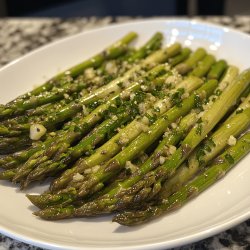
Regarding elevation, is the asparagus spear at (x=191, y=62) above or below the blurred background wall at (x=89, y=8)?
above

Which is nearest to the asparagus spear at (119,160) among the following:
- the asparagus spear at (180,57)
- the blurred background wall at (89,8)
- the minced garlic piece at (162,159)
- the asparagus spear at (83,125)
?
the minced garlic piece at (162,159)

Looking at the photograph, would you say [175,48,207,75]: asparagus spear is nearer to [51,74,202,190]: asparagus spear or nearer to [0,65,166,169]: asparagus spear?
[0,65,166,169]: asparagus spear

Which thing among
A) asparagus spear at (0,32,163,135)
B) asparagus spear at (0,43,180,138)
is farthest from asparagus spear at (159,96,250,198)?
asparagus spear at (0,32,163,135)

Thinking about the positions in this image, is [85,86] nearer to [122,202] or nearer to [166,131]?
[166,131]

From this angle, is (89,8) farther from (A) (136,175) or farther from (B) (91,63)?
(A) (136,175)

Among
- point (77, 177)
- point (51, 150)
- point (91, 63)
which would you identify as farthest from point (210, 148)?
point (91, 63)

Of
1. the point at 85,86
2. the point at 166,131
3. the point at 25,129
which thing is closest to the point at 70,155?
the point at 25,129

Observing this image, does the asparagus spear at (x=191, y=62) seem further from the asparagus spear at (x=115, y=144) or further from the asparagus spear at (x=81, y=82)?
the asparagus spear at (x=115, y=144)
